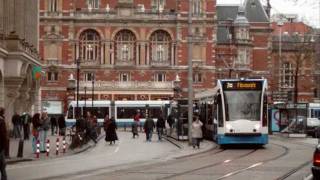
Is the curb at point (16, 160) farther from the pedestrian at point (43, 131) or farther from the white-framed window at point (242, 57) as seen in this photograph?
the white-framed window at point (242, 57)

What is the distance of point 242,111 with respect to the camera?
35.2m

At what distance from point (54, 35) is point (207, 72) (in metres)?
21.8

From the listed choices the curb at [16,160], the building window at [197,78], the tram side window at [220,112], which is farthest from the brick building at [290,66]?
the curb at [16,160]

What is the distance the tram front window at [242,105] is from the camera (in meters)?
35.2

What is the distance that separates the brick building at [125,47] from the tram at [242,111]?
7285cm

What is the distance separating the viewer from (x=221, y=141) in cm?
3569

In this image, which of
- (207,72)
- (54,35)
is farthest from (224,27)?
(54,35)

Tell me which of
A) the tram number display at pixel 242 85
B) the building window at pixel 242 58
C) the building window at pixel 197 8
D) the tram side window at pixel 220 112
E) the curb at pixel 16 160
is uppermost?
the building window at pixel 197 8

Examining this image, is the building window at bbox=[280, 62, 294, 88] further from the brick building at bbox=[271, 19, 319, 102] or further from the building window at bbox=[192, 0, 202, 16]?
the building window at bbox=[192, 0, 202, 16]

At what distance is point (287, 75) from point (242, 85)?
7910 centimetres

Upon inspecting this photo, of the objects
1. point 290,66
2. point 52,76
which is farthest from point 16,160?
point 290,66

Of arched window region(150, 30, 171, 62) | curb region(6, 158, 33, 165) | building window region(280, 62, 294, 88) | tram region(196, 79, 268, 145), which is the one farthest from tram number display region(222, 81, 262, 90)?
arched window region(150, 30, 171, 62)

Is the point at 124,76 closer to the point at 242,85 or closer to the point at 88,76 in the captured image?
the point at 88,76

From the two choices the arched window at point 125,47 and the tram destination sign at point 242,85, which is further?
the arched window at point 125,47
